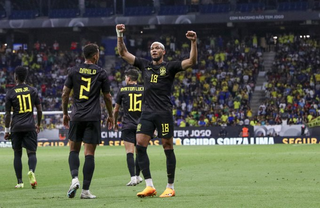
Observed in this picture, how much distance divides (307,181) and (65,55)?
43943 mm

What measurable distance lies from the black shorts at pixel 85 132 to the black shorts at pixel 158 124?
2.29ft

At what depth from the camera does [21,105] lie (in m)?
13.8

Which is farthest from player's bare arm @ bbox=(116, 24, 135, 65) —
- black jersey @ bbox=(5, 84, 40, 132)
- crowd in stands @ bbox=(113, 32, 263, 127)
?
crowd in stands @ bbox=(113, 32, 263, 127)

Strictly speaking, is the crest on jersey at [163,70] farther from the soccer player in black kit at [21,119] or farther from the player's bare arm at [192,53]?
the soccer player in black kit at [21,119]

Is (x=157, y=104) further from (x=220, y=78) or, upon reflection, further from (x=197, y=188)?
(x=220, y=78)

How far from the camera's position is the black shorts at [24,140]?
45.4ft

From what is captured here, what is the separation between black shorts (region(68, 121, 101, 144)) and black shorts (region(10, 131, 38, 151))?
306 cm

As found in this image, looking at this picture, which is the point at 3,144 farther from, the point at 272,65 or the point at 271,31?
the point at 271,31

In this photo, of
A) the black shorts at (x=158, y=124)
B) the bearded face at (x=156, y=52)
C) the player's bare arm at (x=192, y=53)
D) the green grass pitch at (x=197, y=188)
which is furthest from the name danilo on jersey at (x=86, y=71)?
the green grass pitch at (x=197, y=188)

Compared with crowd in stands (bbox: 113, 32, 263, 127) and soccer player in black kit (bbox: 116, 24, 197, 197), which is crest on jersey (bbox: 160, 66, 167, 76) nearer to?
soccer player in black kit (bbox: 116, 24, 197, 197)

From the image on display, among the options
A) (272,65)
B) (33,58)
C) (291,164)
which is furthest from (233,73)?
(291,164)

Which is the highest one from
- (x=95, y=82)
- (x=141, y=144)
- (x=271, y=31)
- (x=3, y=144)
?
(x=271, y=31)

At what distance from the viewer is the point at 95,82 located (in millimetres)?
11016

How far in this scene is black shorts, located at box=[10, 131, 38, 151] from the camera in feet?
45.4
